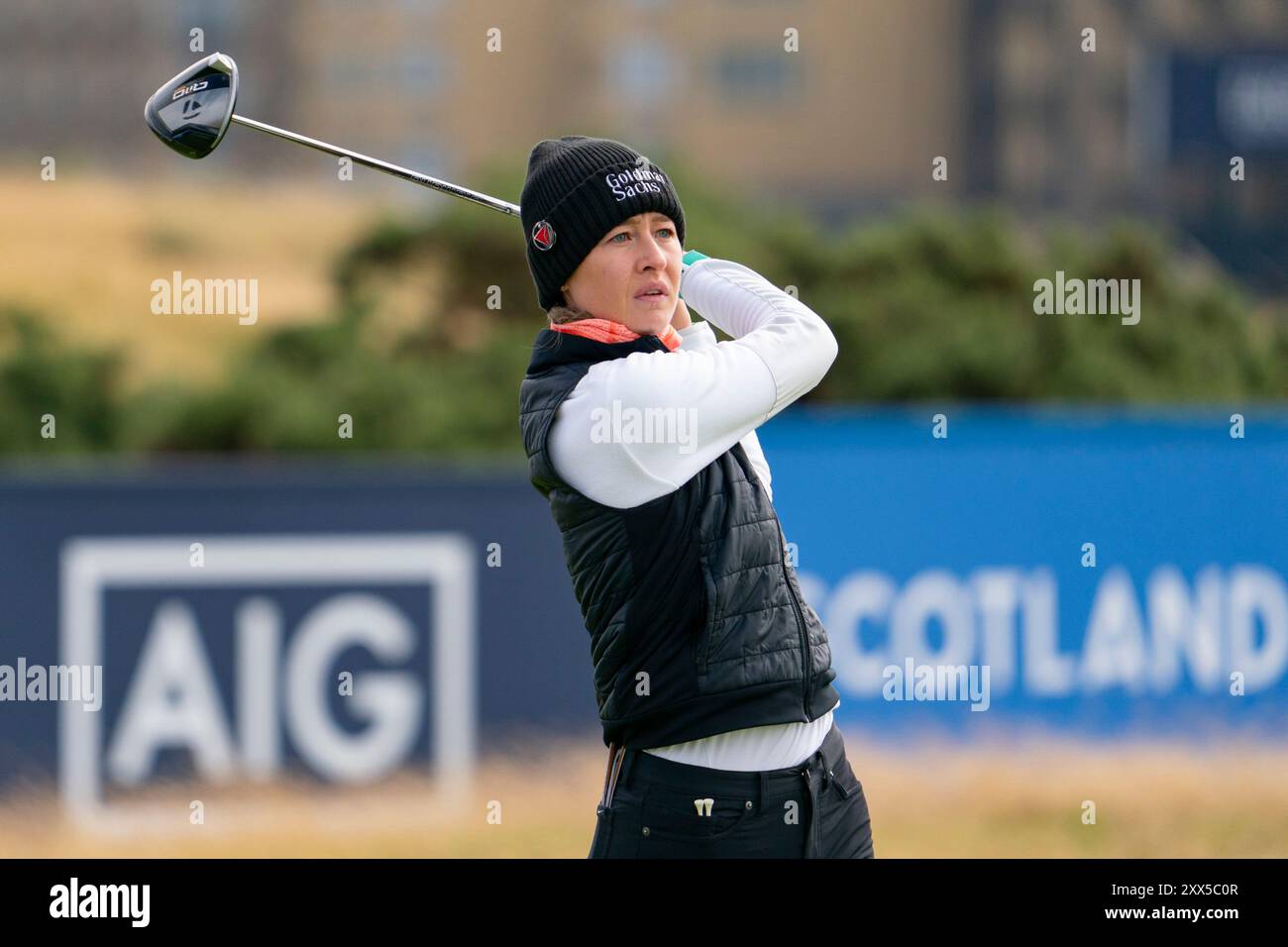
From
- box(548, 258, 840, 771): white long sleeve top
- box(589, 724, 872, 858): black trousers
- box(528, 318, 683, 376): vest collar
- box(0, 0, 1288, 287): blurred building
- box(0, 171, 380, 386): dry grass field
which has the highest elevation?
box(0, 0, 1288, 287): blurred building

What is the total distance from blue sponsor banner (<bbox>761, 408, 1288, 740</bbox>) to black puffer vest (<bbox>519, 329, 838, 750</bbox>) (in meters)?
4.25

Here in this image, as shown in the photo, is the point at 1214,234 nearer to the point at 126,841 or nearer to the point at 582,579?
the point at 126,841

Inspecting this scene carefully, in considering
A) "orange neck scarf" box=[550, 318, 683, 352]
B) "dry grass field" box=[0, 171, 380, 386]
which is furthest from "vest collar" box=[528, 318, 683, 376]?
"dry grass field" box=[0, 171, 380, 386]

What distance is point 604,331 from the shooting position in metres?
3.27

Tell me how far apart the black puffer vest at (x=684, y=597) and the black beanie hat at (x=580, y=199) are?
16 cm

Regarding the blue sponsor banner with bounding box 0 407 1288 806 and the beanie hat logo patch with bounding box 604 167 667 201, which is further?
the blue sponsor banner with bounding box 0 407 1288 806

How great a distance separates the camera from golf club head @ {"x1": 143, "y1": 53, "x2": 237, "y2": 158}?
3822 millimetres

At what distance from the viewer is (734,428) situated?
3.16m

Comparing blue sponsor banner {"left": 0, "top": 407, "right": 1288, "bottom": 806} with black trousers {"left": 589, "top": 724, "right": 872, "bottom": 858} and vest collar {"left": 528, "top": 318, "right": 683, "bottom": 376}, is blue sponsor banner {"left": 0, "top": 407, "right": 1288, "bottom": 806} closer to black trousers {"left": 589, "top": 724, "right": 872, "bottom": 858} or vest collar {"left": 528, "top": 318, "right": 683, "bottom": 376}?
black trousers {"left": 589, "top": 724, "right": 872, "bottom": 858}

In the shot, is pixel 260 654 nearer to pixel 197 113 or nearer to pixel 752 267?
pixel 197 113

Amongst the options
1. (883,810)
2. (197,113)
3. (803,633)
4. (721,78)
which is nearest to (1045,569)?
(883,810)

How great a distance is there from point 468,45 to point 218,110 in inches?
1830

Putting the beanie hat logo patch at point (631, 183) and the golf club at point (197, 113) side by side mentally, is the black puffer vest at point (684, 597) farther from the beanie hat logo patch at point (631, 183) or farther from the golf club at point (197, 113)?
the golf club at point (197, 113)
